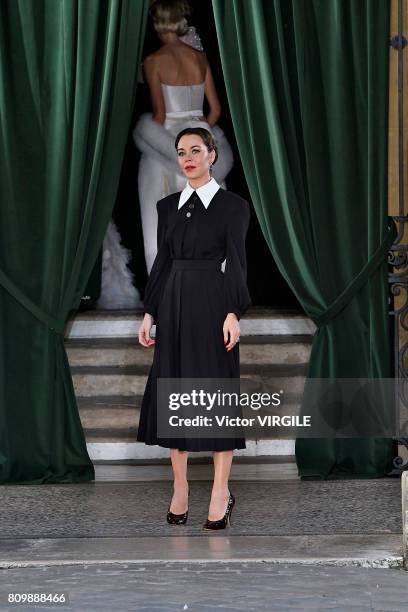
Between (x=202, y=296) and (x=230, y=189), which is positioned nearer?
(x=202, y=296)

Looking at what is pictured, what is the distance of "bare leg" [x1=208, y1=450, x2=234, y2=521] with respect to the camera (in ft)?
17.7

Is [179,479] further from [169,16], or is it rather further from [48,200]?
[169,16]

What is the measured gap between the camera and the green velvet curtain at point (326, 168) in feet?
22.0

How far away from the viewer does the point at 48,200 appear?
6816 millimetres

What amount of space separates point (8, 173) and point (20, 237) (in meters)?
0.35

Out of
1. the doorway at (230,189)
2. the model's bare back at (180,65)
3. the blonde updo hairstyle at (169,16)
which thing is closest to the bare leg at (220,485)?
the doorway at (230,189)

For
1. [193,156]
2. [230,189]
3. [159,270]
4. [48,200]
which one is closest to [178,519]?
[159,270]

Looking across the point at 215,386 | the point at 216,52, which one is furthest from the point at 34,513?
the point at 216,52

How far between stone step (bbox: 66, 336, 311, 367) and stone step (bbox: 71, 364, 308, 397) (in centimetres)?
7

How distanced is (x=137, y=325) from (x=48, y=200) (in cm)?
187

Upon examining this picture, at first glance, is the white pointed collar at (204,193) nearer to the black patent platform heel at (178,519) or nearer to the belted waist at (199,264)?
the belted waist at (199,264)

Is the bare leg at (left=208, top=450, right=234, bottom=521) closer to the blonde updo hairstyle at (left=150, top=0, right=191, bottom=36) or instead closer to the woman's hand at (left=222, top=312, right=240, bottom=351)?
the woman's hand at (left=222, top=312, right=240, bottom=351)

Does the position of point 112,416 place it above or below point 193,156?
below

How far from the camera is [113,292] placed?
364 inches
